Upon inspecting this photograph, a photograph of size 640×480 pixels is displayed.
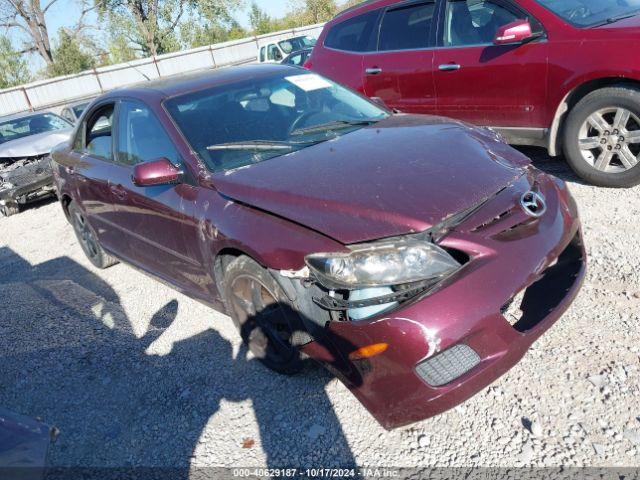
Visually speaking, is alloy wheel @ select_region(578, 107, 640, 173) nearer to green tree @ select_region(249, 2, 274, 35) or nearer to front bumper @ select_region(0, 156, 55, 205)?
front bumper @ select_region(0, 156, 55, 205)

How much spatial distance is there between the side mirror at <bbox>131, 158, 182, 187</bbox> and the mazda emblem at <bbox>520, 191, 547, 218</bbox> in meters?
1.92

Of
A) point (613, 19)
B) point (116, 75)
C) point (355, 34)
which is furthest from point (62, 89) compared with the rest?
point (613, 19)

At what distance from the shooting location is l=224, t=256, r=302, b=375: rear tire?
8.64ft

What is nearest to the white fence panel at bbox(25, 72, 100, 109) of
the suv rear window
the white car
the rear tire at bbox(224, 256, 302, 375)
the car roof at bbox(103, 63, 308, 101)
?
the white car

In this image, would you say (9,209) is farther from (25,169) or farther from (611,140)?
(611,140)

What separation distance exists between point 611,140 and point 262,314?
3275 mm

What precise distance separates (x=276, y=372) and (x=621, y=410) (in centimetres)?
173

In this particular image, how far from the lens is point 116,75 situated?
100ft

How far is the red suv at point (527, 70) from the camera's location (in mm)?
4180

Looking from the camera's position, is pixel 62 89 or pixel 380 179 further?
pixel 62 89

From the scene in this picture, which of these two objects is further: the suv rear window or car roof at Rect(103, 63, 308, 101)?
the suv rear window

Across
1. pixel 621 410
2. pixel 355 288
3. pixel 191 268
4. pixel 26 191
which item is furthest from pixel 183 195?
pixel 26 191

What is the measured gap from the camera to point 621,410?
7.67 feet

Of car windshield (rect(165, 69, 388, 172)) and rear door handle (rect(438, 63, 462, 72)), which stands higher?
car windshield (rect(165, 69, 388, 172))
